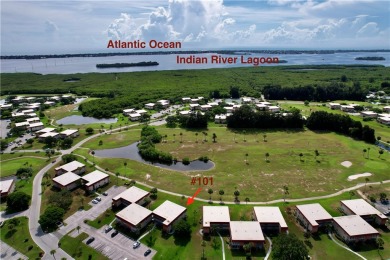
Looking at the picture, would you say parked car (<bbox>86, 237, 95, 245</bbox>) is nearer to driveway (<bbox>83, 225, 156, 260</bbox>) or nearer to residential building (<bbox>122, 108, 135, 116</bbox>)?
driveway (<bbox>83, 225, 156, 260</bbox>)

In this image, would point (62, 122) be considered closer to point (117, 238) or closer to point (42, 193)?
point (42, 193)

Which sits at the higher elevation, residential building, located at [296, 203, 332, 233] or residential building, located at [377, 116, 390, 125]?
residential building, located at [377, 116, 390, 125]

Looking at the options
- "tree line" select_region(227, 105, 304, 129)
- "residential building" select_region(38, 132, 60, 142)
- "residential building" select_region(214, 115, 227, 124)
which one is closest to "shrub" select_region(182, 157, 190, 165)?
"tree line" select_region(227, 105, 304, 129)

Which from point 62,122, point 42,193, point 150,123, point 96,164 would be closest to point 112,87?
point 62,122

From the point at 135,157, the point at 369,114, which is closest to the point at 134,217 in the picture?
the point at 135,157

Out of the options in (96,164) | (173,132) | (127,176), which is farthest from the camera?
(173,132)

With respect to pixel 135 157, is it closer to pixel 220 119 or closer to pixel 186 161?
pixel 186 161

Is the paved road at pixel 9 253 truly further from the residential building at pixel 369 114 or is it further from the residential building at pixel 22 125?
the residential building at pixel 369 114
